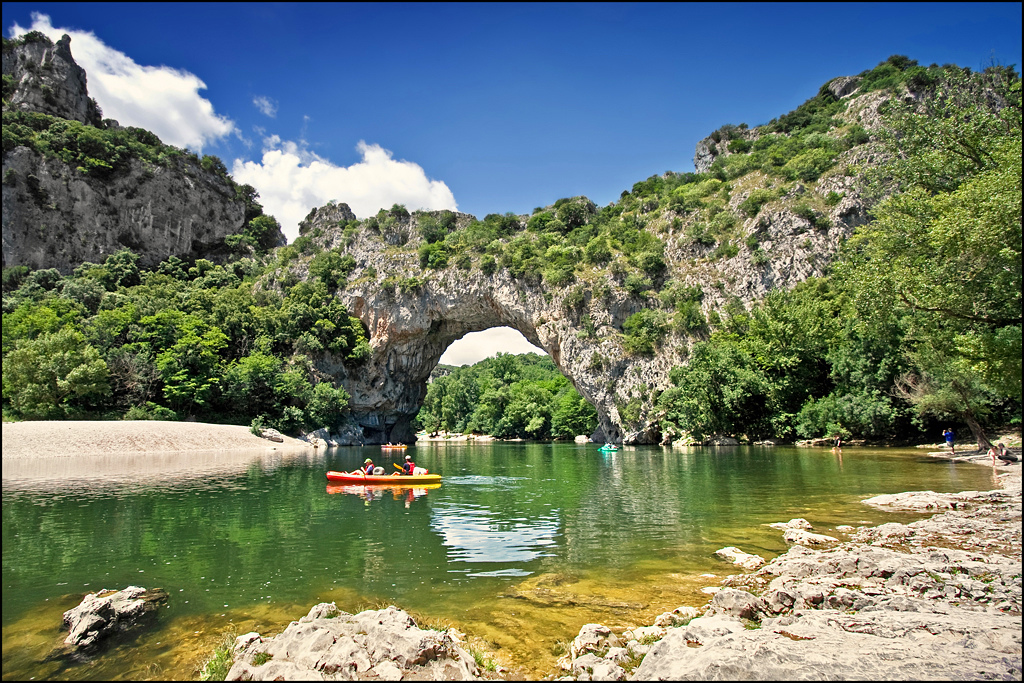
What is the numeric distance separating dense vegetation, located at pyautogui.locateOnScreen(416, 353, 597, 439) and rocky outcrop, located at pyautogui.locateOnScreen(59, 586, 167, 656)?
63.4 meters

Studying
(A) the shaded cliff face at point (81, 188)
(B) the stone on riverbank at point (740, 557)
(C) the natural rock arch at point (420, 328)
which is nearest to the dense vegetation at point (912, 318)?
(B) the stone on riverbank at point (740, 557)

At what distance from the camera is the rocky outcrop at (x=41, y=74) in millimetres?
61219

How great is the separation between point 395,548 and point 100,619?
4.54 metres

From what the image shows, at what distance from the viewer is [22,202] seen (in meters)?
54.1

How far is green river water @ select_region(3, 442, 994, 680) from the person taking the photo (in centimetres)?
577

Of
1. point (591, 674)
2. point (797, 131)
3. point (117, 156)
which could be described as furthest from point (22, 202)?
point (797, 131)

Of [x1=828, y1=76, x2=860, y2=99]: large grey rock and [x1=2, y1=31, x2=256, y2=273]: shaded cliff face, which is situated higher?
[x1=828, y1=76, x2=860, y2=99]: large grey rock

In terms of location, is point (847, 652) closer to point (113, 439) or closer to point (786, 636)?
point (786, 636)

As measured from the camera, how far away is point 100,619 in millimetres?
5387

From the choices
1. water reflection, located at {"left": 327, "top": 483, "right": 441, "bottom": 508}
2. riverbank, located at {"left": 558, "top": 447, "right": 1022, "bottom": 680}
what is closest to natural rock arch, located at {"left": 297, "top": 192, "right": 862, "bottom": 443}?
water reflection, located at {"left": 327, "top": 483, "right": 441, "bottom": 508}

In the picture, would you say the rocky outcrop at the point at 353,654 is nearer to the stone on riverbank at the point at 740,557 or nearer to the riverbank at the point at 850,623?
the riverbank at the point at 850,623

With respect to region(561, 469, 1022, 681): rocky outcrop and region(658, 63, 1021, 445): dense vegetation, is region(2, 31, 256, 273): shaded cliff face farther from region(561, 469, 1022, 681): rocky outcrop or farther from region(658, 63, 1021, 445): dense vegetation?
region(561, 469, 1022, 681): rocky outcrop

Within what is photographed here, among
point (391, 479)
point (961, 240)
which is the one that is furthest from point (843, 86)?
point (391, 479)

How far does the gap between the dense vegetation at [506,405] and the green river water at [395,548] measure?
50.1 metres
